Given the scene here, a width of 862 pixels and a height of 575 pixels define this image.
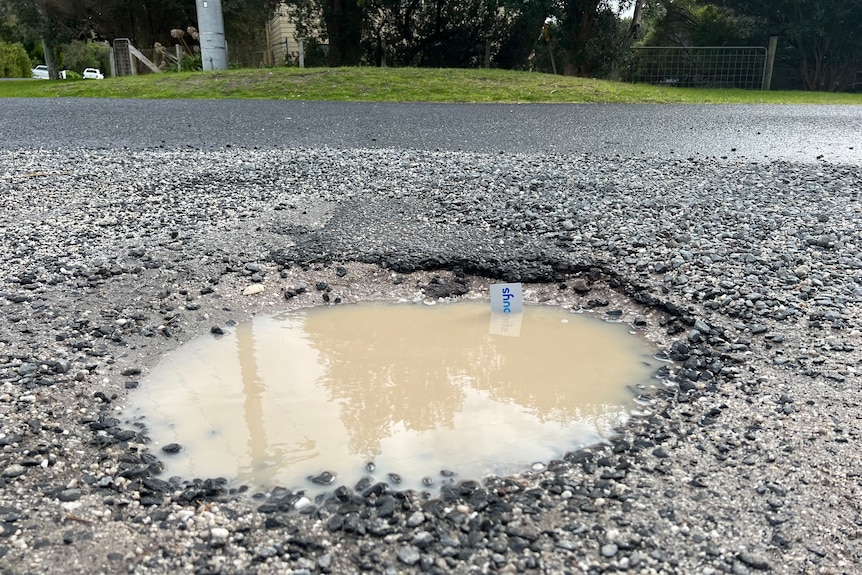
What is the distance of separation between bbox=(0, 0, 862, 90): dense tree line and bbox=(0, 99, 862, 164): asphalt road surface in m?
10.3

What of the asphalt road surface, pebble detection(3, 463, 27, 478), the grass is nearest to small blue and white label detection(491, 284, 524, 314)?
pebble detection(3, 463, 27, 478)

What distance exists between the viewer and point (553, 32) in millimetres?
20594

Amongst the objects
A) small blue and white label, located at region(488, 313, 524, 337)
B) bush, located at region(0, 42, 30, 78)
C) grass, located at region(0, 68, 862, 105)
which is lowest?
small blue and white label, located at region(488, 313, 524, 337)

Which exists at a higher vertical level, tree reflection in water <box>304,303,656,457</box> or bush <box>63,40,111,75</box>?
bush <box>63,40,111,75</box>

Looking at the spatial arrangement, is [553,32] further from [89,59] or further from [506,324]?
[89,59]

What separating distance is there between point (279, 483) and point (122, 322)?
1.43 meters

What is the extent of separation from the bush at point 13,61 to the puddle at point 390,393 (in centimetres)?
4674

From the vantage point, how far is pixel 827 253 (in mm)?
3637

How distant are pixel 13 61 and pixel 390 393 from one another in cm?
4958

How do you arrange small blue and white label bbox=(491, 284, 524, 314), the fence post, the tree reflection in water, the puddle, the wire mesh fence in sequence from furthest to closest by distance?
the wire mesh fence → the fence post → small blue and white label bbox=(491, 284, 524, 314) → the tree reflection in water → the puddle

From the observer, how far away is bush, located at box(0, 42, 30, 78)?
1633 inches

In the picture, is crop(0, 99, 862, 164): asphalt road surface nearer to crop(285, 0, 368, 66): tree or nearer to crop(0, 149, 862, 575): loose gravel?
crop(0, 149, 862, 575): loose gravel

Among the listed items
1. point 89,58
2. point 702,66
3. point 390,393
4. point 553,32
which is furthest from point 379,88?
point 89,58

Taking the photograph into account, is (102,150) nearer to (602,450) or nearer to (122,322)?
(122,322)
